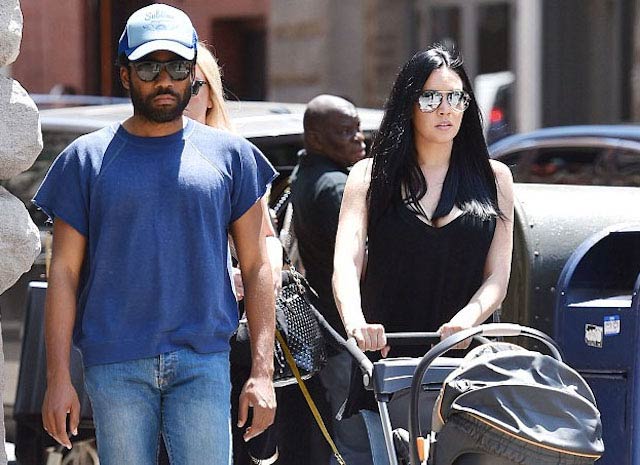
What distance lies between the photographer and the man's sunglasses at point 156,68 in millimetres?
3691

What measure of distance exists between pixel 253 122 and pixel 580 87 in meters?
11.8

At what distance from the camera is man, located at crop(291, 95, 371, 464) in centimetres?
532

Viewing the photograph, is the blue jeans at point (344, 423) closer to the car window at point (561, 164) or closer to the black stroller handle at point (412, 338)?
the black stroller handle at point (412, 338)

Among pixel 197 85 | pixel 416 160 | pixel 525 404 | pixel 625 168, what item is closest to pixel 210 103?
pixel 197 85

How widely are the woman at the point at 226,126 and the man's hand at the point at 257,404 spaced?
762 mm

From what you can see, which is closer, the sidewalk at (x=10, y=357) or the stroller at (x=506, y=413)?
the stroller at (x=506, y=413)

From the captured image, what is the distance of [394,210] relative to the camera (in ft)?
14.1

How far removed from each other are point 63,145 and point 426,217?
3083 mm

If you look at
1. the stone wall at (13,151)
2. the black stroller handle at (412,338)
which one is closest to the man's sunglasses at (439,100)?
the black stroller handle at (412,338)

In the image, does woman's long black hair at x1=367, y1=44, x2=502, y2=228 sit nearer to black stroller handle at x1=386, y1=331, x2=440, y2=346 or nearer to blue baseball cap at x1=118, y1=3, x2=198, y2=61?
black stroller handle at x1=386, y1=331, x2=440, y2=346

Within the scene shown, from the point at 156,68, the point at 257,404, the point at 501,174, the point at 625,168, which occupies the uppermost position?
the point at 156,68

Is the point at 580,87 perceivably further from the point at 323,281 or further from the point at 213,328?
the point at 213,328

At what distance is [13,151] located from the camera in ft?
12.1

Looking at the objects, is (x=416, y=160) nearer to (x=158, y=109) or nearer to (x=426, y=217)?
(x=426, y=217)
